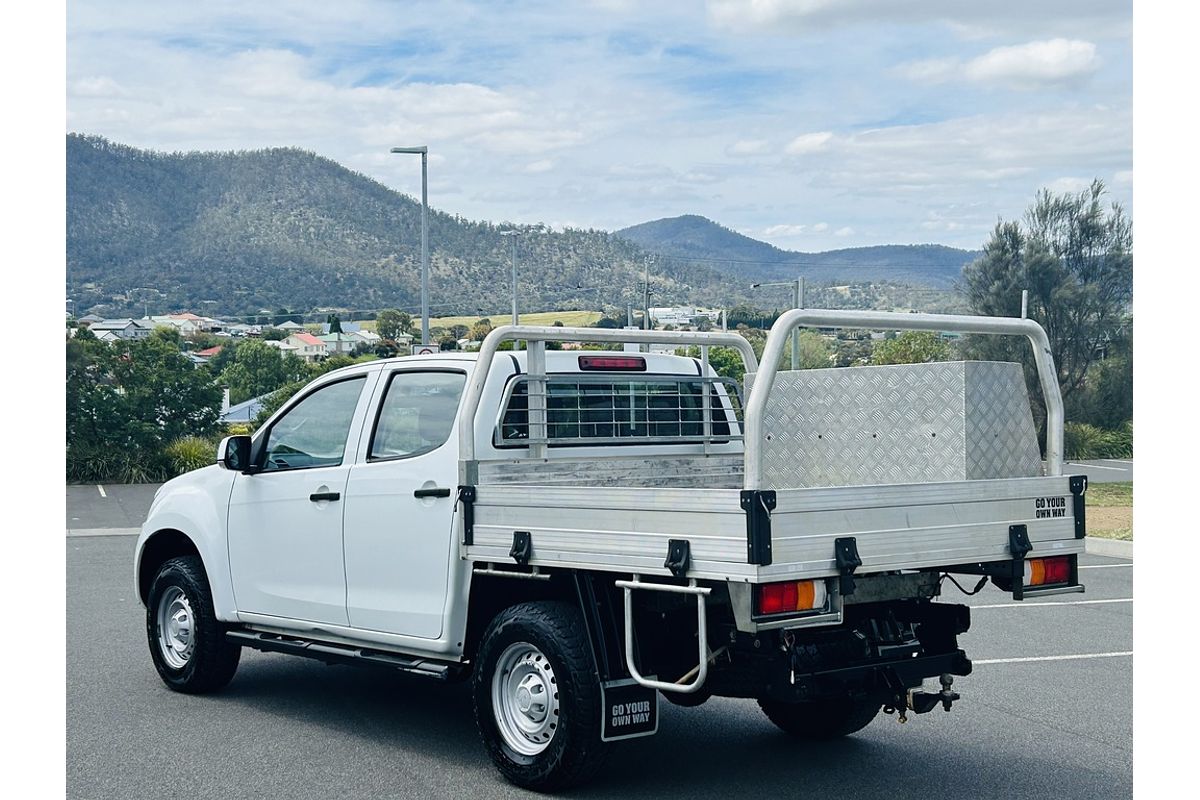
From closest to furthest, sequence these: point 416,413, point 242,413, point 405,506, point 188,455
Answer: point 405,506, point 416,413, point 188,455, point 242,413

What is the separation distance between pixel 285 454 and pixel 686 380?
2.42 meters

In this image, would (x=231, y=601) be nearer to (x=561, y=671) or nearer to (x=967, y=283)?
(x=561, y=671)

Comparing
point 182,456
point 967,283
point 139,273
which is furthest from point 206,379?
point 139,273

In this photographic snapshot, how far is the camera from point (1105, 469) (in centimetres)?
3378

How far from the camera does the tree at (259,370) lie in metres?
48.3

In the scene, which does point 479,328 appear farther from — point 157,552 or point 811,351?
point 157,552

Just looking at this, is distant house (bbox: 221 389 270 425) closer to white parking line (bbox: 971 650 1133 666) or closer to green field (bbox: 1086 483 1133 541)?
green field (bbox: 1086 483 1133 541)

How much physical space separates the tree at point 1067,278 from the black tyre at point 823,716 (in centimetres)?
3221

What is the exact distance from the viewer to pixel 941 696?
6305 millimetres

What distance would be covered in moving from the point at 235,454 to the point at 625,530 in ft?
10.3

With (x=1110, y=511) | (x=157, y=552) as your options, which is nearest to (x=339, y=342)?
(x=1110, y=511)

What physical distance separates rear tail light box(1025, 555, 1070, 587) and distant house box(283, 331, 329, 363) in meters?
51.1

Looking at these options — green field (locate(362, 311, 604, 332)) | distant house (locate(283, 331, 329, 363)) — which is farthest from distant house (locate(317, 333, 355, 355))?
green field (locate(362, 311, 604, 332))

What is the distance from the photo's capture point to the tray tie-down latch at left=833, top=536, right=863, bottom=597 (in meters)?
5.53
